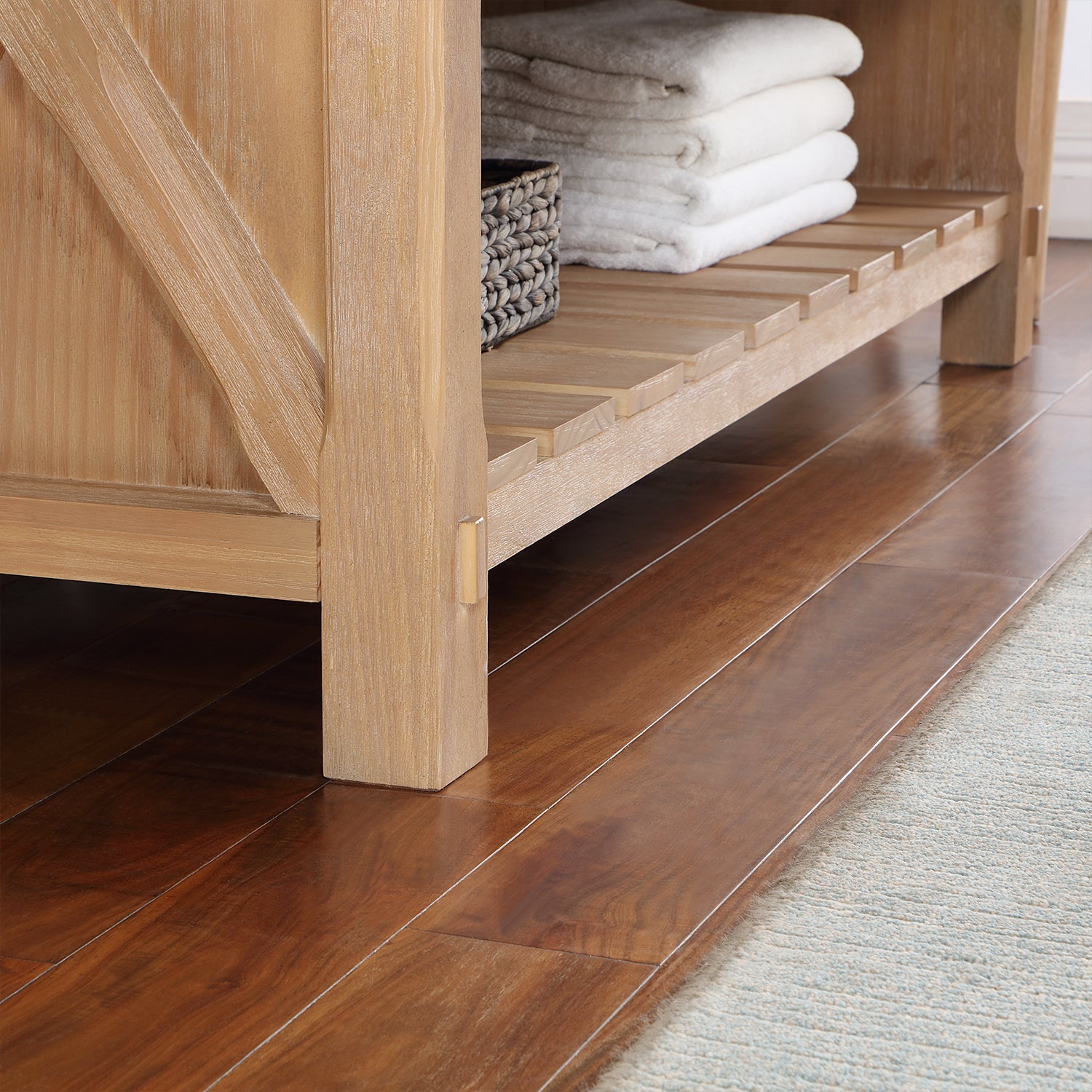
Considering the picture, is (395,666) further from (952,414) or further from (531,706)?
(952,414)

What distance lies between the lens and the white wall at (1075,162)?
375 cm

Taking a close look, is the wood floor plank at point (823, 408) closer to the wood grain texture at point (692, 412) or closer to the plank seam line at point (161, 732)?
the wood grain texture at point (692, 412)

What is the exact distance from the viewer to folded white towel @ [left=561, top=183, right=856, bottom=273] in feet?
6.26

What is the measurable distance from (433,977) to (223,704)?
1.54ft

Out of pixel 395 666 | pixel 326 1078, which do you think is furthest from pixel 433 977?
pixel 395 666

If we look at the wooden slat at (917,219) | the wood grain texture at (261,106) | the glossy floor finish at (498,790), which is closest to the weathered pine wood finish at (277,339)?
the wood grain texture at (261,106)

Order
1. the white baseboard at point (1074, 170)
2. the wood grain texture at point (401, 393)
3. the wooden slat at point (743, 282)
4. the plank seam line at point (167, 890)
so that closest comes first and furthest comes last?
the plank seam line at point (167, 890), the wood grain texture at point (401, 393), the wooden slat at point (743, 282), the white baseboard at point (1074, 170)

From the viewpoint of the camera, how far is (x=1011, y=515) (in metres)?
1.88

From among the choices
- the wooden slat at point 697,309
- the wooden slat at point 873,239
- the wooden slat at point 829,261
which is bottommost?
the wooden slat at point 697,309

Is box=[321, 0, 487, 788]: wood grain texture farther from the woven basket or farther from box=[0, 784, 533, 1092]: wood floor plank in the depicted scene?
the woven basket

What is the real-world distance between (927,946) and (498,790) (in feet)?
1.12

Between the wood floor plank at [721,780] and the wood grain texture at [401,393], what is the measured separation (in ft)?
0.41

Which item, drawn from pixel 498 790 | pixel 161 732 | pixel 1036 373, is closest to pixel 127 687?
pixel 161 732

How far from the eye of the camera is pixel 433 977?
0.96 meters
